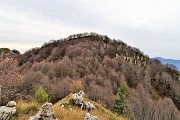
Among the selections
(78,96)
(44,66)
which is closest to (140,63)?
(44,66)

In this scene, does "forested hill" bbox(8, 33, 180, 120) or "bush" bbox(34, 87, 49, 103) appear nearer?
"bush" bbox(34, 87, 49, 103)

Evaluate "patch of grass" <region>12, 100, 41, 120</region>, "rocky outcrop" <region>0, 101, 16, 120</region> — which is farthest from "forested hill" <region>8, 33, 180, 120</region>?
"rocky outcrop" <region>0, 101, 16, 120</region>

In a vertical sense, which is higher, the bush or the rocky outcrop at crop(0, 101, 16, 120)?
the rocky outcrop at crop(0, 101, 16, 120)

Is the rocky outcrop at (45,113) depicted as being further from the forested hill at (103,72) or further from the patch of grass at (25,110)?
the forested hill at (103,72)

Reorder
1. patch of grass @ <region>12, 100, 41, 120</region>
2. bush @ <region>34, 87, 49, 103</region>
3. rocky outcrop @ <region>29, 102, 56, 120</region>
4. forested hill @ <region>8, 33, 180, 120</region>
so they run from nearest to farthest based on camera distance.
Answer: rocky outcrop @ <region>29, 102, 56, 120</region>
patch of grass @ <region>12, 100, 41, 120</region>
bush @ <region>34, 87, 49, 103</region>
forested hill @ <region>8, 33, 180, 120</region>

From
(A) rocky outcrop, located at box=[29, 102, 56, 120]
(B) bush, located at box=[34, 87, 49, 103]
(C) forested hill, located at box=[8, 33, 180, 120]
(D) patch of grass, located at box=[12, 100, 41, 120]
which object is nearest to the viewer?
(A) rocky outcrop, located at box=[29, 102, 56, 120]

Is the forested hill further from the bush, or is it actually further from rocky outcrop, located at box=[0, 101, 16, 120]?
rocky outcrop, located at box=[0, 101, 16, 120]

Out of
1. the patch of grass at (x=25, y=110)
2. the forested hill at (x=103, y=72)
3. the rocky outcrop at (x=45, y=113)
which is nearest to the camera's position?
the rocky outcrop at (x=45, y=113)

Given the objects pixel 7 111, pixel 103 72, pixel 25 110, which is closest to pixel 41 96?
pixel 25 110

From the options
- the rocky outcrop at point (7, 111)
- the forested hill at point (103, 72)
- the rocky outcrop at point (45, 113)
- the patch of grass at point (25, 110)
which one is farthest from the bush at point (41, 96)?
the forested hill at point (103, 72)

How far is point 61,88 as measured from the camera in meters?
103

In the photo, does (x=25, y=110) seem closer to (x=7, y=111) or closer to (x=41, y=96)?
(x=7, y=111)

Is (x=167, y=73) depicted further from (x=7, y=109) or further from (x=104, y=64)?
(x=7, y=109)

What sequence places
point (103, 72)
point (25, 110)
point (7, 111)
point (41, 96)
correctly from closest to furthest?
point (7, 111) → point (25, 110) → point (41, 96) → point (103, 72)
